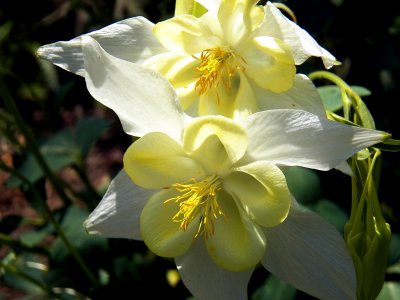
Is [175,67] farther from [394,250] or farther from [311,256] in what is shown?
[394,250]

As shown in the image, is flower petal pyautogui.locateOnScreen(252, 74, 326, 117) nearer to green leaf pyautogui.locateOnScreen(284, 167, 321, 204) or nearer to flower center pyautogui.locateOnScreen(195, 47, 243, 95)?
flower center pyautogui.locateOnScreen(195, 47, 243, 95)

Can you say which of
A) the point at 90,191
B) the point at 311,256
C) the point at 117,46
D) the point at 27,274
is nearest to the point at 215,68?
the point at 117,46

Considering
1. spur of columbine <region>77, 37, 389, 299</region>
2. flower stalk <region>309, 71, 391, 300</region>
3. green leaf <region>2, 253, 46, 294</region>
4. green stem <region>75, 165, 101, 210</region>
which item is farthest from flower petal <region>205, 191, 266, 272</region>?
green leaf <region>2, 253, 46, 294</region>

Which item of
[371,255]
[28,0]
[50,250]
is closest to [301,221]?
[371,255]

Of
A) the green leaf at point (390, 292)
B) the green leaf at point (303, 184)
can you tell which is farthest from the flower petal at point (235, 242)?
the green leaf at point (390, 292)

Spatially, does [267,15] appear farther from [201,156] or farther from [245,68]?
[201,156]

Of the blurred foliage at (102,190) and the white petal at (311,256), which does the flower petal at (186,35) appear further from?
the blurred foliage at (102,190)
